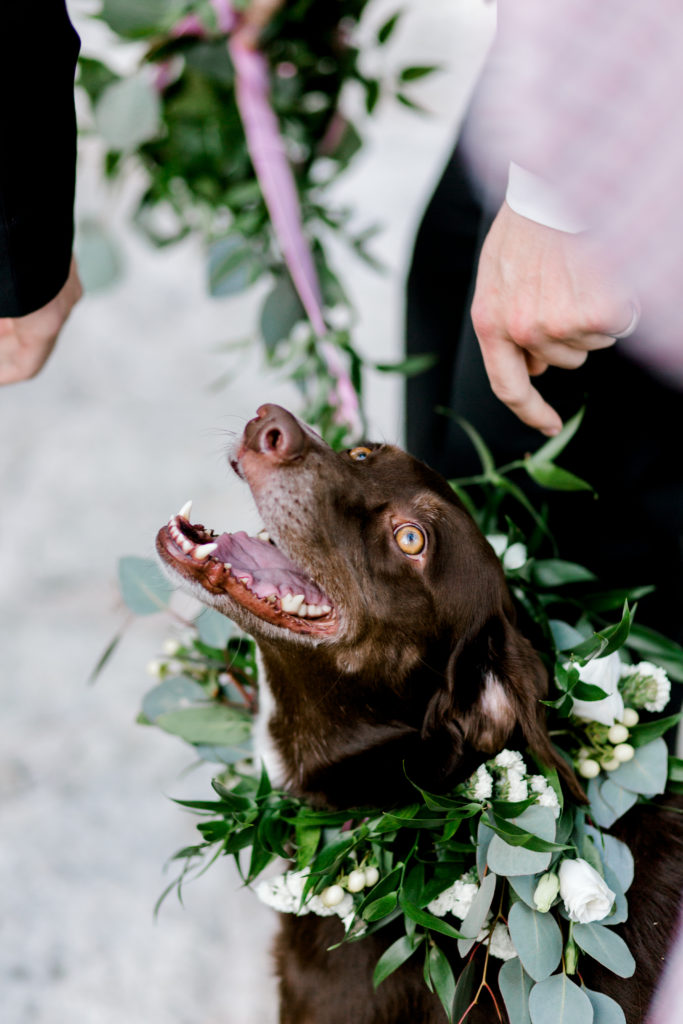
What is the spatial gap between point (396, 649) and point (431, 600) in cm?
12

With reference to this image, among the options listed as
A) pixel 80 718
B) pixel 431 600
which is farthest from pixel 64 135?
pixel 80 718

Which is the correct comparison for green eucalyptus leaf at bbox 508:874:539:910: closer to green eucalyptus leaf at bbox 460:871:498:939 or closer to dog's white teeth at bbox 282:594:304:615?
green eucalyptus leaf at bbox 460:871:498:939

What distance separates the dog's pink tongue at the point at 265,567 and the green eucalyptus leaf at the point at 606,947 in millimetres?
735

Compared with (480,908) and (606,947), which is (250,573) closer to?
(480,908)

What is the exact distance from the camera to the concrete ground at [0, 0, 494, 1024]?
7.46ft

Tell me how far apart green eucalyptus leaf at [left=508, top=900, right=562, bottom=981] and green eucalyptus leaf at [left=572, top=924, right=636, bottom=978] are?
39mm

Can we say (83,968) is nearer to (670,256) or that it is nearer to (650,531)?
(650,531)

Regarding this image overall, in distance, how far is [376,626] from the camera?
5.57 feet

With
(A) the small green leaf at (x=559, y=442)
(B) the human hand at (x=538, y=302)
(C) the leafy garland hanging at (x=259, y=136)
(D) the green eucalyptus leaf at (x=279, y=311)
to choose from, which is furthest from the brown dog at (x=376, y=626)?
(D) the green eucalyptus leaf at (x=279, y=311)

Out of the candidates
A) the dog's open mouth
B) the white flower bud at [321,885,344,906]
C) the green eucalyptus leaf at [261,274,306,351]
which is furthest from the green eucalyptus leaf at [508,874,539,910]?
the green eucalyptus leaf at [261,274,306,351]

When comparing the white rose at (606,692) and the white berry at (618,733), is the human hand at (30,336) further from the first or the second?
the white berry at (618,733)

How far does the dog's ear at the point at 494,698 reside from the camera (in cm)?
161

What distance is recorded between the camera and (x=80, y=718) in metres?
2.84

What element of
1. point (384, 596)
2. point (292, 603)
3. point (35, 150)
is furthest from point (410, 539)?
point (35, 150)
